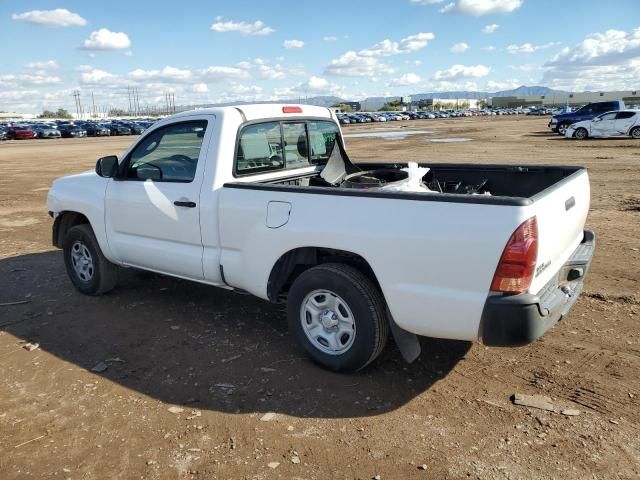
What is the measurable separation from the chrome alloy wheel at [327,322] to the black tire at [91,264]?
2710 millimetres

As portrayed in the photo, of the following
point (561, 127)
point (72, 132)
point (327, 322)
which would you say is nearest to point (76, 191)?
point (327, 322)

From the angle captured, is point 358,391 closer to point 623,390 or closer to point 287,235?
point 287,235

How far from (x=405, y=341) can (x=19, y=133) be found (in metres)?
57.4

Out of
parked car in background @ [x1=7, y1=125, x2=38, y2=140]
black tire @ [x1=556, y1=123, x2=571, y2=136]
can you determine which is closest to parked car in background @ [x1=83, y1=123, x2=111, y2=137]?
parked car in background @ [x1=7, y1=125, x2=38, y2=140]

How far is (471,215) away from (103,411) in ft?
9.04

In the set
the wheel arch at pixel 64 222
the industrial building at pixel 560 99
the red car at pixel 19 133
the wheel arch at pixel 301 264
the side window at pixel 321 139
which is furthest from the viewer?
the industrial building at pixel 560 99

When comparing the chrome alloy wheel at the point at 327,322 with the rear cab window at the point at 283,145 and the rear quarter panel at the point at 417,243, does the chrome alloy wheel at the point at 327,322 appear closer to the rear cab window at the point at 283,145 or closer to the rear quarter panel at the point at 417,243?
the rear quarter panel at the point at 417,243

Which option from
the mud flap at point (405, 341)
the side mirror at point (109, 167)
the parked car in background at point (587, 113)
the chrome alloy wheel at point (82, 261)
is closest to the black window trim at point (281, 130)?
the side mirror at point (109, 167)

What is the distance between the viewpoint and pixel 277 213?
395cm

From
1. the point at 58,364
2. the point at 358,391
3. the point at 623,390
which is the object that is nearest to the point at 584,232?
the point at 623,390

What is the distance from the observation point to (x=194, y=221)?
14.7 feet

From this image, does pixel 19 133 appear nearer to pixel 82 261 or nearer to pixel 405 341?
pixel 82 261

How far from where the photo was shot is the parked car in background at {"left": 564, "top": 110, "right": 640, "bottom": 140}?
25.2 m

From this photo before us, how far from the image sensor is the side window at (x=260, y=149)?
4.61 meters
